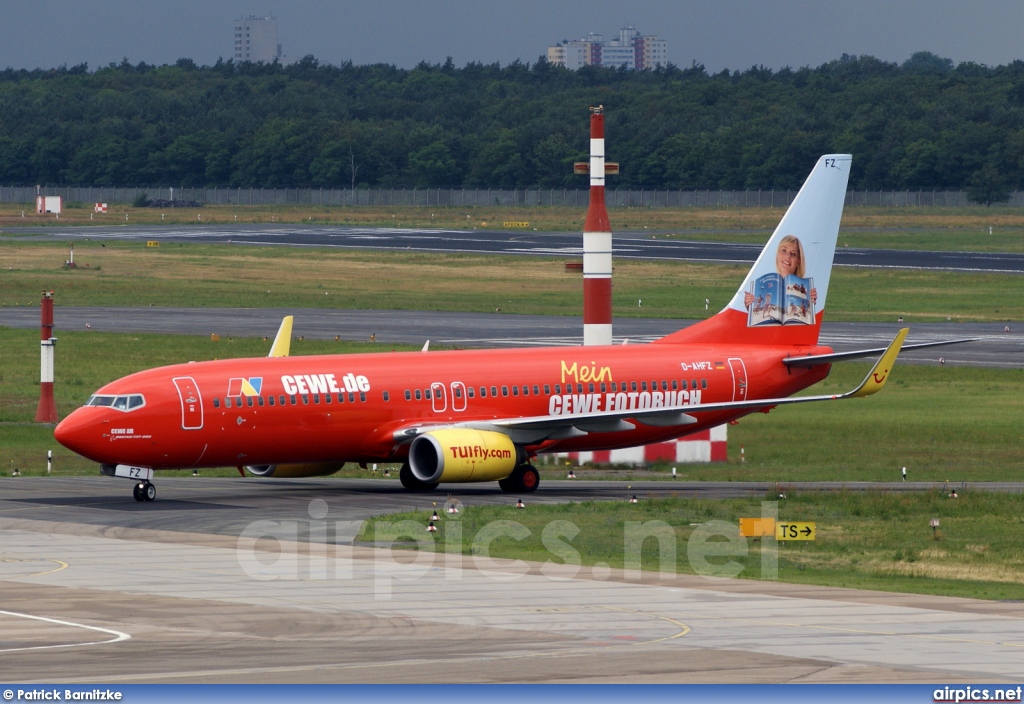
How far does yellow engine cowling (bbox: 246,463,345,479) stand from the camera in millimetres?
53531

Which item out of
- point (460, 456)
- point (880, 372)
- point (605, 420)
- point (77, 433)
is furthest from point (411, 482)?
point (880, 372)

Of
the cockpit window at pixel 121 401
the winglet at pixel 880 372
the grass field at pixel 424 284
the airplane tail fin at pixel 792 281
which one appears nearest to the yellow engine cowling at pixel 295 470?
the cockpit window at pixel 121 401

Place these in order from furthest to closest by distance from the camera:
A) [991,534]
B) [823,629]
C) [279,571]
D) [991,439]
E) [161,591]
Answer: [991,439], [991,534], [279,571], [161,591], [823,629]

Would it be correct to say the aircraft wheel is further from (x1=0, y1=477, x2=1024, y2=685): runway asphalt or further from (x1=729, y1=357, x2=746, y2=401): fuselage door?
(x1=729, y1=357, x2=746, y2=401): fuselage door

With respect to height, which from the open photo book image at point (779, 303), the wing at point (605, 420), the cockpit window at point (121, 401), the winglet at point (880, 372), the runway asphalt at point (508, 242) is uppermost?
the runway asphalt at point (508, 242)

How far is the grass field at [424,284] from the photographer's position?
118312 mm

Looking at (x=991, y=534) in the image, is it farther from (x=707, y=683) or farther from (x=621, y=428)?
(x=707, y=683)

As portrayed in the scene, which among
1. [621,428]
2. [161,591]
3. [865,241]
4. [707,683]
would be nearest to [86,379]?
[621,428]

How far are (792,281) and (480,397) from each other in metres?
13.0

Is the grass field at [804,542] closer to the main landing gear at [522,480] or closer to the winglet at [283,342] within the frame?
the main landing gear at [522,480]

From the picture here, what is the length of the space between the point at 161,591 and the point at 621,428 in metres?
23.7

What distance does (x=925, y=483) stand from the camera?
54.0 m

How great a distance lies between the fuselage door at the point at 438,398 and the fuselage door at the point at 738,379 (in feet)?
33.9

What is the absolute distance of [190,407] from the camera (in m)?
48.8
